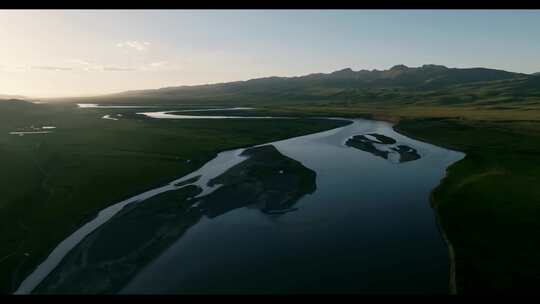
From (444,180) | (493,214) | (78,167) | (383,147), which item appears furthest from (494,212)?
(78,167)

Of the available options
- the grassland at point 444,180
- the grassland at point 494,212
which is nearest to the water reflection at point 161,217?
the grassland at point 444,180

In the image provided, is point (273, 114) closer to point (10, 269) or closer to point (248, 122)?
point (248, 122)

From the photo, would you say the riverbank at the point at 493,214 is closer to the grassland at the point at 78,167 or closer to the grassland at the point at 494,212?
the grassland at the point at 494,212

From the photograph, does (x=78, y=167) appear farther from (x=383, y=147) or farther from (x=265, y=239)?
(x=383, y=147)

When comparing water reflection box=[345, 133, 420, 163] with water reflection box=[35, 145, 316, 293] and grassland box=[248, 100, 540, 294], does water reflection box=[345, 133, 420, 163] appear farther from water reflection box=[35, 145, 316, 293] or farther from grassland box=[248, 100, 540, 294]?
water reflection box=[35, 145, 316, 293]

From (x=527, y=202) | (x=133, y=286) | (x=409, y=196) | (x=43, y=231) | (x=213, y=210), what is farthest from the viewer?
(x=409, y=196)

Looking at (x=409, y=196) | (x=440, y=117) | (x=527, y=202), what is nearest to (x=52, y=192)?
(x=409, y=196)
